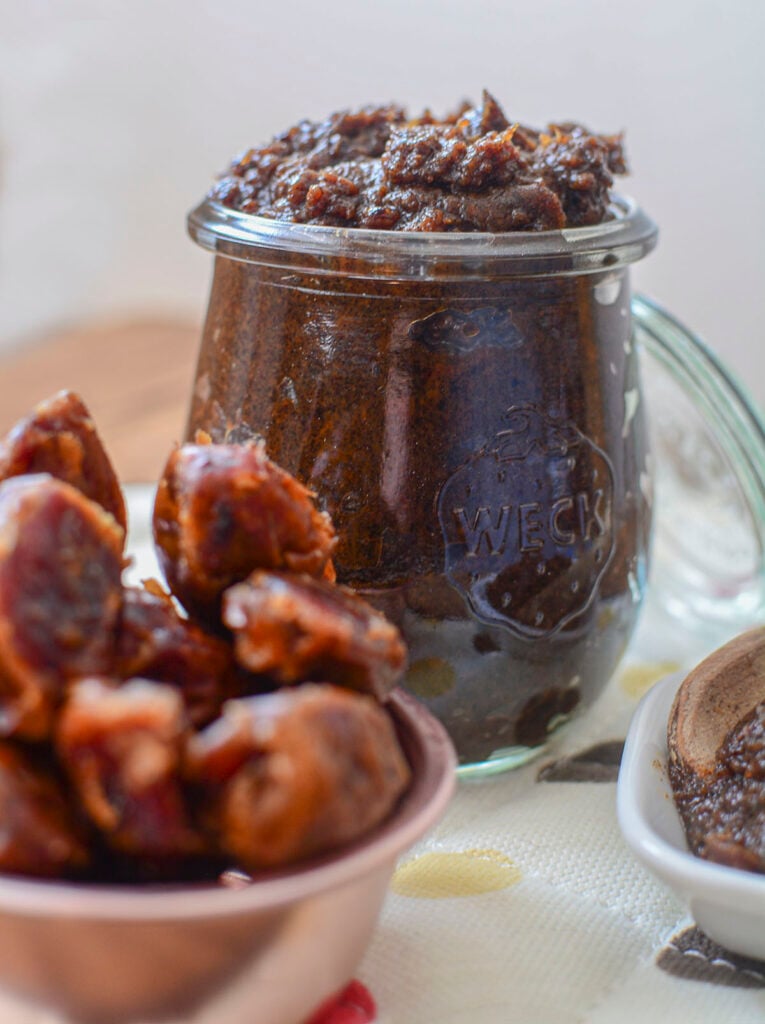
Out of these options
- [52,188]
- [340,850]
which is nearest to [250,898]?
[340,850]

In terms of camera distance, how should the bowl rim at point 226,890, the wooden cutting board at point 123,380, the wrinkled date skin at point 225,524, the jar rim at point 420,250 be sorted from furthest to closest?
the wooden cutting board at point 123,380
the jar rim at point 420,250
the wrinkled date skin at point 225,524
the bowl rim at point 226,890

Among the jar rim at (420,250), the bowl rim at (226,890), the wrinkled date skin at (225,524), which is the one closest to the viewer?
the bowl rim at (226,890)

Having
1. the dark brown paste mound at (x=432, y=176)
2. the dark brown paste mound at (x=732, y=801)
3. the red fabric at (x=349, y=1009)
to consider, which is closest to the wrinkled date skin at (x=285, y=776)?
the red fabric at (x=349, y=1009)

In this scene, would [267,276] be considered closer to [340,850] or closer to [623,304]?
[623,304]

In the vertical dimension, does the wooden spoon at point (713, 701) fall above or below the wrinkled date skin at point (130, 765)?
below

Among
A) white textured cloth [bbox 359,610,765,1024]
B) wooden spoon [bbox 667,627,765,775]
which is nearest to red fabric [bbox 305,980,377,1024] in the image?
white textured cloth [bbox 359,610,765,1024]

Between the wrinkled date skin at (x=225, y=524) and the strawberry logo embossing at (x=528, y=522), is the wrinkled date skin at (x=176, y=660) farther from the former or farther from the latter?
the strawberry logo embossing at (x=528, y=522)
